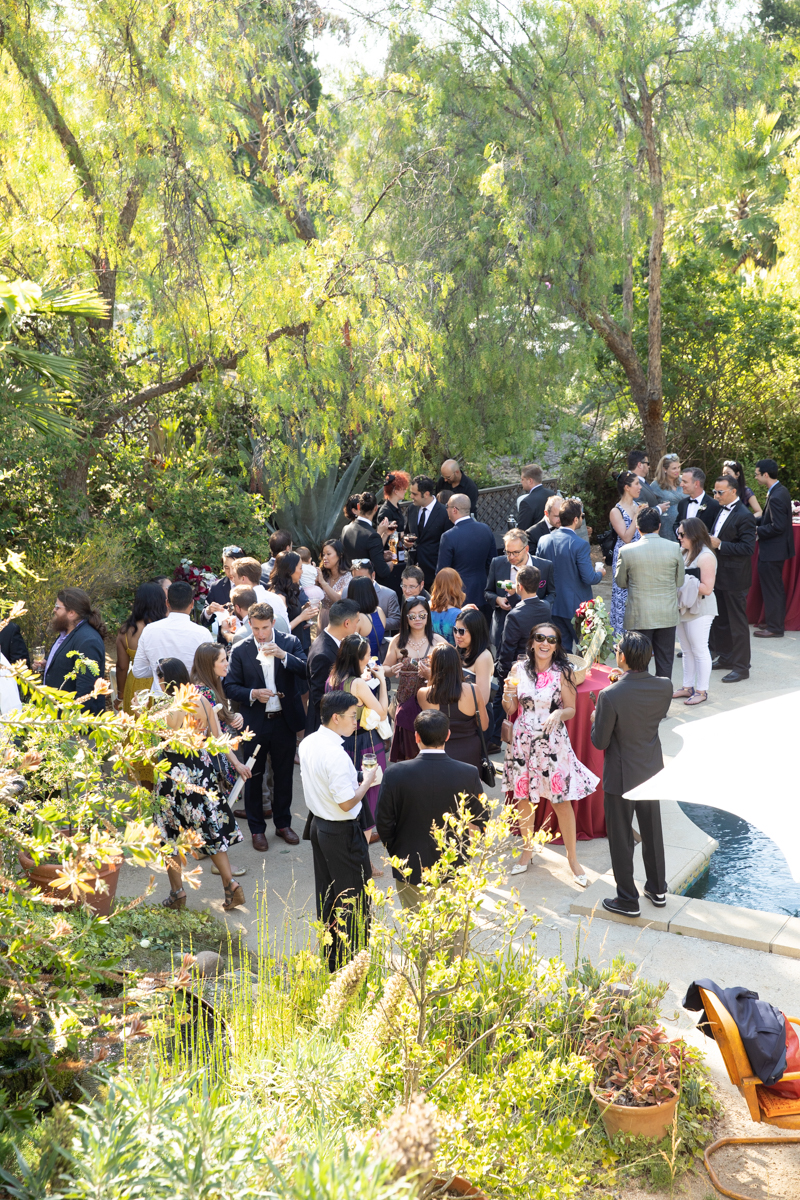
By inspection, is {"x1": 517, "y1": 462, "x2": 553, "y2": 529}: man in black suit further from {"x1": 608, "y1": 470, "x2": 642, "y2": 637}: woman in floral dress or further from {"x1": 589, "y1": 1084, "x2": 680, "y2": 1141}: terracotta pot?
{"x1": 589, "y1": 1084, "x2": 680, "y2": 1141}: terracotta pot

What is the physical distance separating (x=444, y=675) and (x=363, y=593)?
1868 millimetres

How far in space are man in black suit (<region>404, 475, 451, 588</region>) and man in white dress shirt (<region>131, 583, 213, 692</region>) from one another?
3.96 metres

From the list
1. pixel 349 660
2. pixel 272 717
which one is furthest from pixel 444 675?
pixel 272 717

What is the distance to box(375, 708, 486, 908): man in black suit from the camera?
15.8 feet

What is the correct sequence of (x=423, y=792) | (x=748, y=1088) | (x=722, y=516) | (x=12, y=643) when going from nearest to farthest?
(x=748, y=1088)
(x=423, y=792)
(x=12, y=643)
(x=722, y=516)

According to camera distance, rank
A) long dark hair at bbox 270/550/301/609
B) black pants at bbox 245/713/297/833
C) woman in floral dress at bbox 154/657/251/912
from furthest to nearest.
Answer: long dark hair at bbox 270/550/301/609 < black pants at bbox 245/713/297/833 < woman in floral dress at bbox 154/657/251/912

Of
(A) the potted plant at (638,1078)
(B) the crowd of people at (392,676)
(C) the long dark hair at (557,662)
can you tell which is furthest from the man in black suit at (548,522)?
(A) the potted plant at (638,1078)

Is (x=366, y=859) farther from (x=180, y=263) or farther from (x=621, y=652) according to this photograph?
(x=180, y=263)

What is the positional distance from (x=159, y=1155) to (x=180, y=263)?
831cm

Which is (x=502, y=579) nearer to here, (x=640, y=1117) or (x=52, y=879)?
(x=52, y=879)

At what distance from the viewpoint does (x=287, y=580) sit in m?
7.73

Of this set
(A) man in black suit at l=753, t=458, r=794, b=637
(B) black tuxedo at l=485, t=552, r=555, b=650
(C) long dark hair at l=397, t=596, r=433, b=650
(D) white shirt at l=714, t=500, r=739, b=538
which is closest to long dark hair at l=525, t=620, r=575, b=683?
(C) long dark hair at l=397, t=596, r=433, b=650

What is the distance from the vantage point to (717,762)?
169 inches

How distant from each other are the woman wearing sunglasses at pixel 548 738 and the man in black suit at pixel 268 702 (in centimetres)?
152
